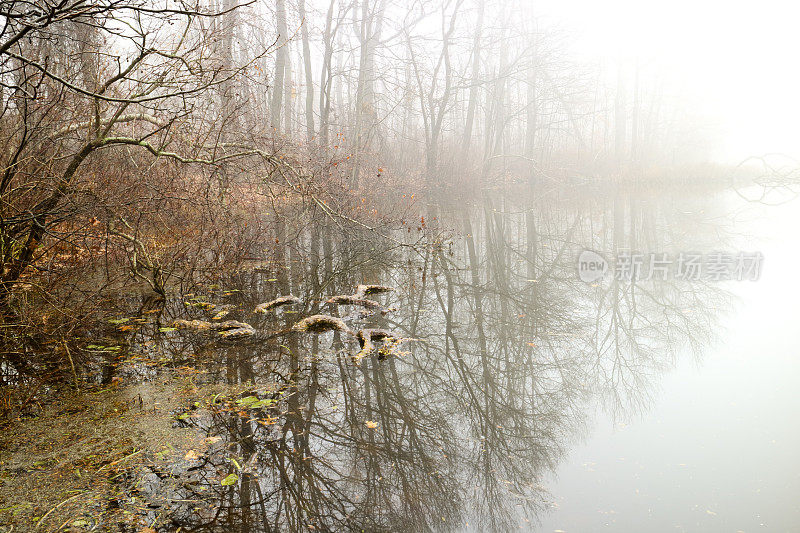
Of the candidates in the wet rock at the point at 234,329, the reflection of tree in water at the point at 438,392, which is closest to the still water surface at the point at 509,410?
the reflection of tree in water at the point at 438,392

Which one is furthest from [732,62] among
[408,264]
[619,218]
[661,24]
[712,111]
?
[408,264]

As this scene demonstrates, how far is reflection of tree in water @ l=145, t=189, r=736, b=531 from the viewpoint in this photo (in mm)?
2906

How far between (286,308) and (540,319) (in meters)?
3.13

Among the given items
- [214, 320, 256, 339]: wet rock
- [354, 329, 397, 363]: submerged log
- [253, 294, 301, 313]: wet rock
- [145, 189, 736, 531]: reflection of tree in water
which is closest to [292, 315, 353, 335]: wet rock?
[145, 189, 736, 531]: reflection of tree in water

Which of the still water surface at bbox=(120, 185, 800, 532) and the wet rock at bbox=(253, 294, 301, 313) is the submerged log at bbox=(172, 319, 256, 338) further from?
the wet rock at bbox=(253, 294, 301, 313)

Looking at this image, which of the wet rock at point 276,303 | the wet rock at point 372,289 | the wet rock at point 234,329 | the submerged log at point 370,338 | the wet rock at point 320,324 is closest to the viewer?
the submerged log at point 370,338

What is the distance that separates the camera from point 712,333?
5773 mm

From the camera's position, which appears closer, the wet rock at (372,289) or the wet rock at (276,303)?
the wet rock at (276,303)

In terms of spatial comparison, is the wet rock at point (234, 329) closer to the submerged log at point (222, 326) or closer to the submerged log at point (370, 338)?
the submerged log at point (222, 326)

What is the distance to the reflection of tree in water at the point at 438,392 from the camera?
2.91 meters

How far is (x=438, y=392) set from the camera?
171 inches

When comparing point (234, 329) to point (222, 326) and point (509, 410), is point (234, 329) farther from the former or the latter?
point (509, 410)

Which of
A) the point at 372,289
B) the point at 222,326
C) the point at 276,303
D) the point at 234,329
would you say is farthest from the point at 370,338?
the point at 372,289

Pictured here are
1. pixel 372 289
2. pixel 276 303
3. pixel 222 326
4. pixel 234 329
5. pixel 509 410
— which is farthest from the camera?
pixel 372 289
